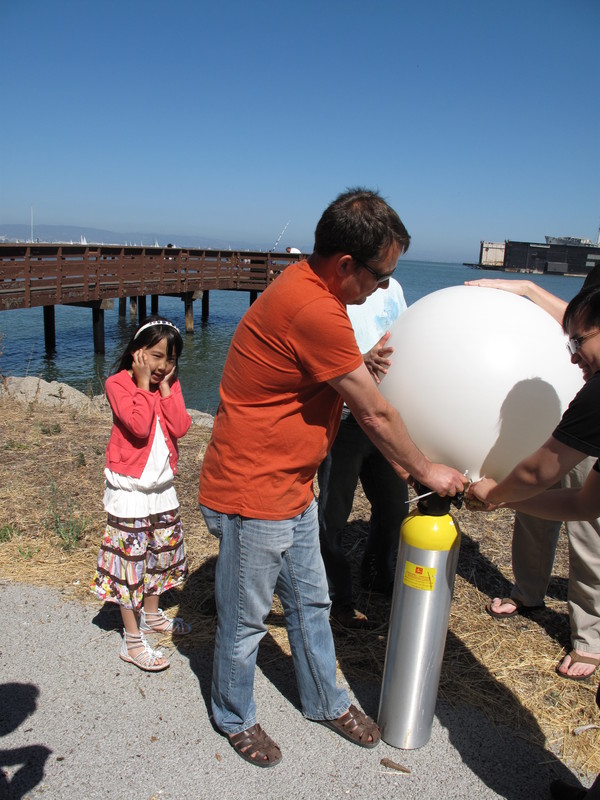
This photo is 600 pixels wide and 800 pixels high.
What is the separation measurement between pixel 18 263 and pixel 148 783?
59.4 ft

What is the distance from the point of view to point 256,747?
262 centimetres

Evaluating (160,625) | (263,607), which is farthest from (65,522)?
(263,607)

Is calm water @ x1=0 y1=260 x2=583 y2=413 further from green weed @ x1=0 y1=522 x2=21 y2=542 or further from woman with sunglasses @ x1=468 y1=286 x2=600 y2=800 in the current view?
woman with sunglasses @ x1=468 y1=286 x2=600 y2=800

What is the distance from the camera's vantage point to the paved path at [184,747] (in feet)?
8.14

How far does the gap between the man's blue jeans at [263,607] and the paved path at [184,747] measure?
188 mm

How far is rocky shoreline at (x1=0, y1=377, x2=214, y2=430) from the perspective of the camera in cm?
863

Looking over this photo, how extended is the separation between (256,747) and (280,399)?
1.48m

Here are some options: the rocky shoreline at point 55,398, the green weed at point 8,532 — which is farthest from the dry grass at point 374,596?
the rocky shoreline at point 55,398

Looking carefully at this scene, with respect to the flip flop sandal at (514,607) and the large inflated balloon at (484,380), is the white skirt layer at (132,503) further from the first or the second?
the flip flop sandal at (514,607)

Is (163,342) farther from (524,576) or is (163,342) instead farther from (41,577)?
(524,576)

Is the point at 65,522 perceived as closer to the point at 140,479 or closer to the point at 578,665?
the point at 140,479

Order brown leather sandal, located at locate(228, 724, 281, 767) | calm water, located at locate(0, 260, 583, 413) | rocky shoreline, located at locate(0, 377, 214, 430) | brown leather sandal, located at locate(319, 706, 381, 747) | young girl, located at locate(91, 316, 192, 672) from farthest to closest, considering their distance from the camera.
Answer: calm water, located at locate(0, 260, 583, 413) → rocky shoreline, located at locate(0, 377, 214, 430) → young girl, located at locate(91, 316, 192, 672) → brown leather sandal, located at locate(319, 706, 381, 747) → brown leather sandal, located at locate(228, 724, 281, 767)

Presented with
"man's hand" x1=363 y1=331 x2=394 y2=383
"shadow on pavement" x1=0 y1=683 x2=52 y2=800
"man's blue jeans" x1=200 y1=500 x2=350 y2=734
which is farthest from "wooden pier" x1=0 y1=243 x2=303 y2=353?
"man's hand" x1=363 y1=331 x2=394 y2=383

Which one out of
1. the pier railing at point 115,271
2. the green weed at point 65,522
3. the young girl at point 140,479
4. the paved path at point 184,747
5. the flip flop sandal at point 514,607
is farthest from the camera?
the pier railing at point 115,271
